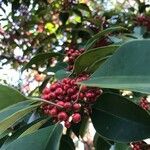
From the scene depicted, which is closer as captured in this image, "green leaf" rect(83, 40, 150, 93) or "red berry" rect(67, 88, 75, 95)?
"green leaf" rect(83, 40, 150, 93)

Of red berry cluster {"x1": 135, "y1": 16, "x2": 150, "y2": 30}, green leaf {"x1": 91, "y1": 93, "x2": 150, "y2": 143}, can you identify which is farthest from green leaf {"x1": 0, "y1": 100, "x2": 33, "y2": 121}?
red berry cluster {"x1": 135, "y1": 16, "x2": 150, "y2": 30}

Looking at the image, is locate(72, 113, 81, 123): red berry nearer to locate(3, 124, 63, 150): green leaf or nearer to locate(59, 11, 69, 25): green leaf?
locate(3, 124, 63, 150): green leaf

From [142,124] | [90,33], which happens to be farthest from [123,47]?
[90,33]

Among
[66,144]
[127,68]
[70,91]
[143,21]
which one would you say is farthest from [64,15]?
[127,68]

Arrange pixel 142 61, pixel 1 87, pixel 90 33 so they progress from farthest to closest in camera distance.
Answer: pixel 90 33
pixel 1 87
pixel 142 61

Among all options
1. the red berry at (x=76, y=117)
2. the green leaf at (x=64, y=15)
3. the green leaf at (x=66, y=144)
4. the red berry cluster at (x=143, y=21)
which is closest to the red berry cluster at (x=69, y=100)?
the red berry at (x=76, y=117)

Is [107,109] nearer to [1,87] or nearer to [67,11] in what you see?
[1,87]
